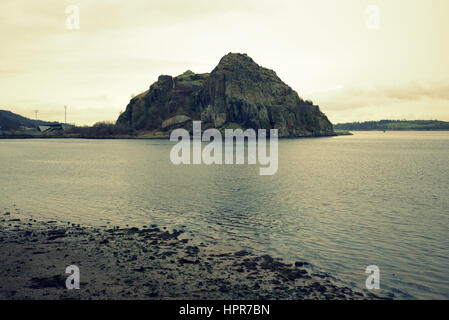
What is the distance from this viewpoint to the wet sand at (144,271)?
17.3m

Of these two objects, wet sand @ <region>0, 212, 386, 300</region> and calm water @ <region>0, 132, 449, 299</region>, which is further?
calm water @ <region>0, 132, 449, 299</region>

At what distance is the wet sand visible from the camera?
17.3 metres

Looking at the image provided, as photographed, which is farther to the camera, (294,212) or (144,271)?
(294,212)

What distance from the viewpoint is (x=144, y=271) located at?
1997 centimetres

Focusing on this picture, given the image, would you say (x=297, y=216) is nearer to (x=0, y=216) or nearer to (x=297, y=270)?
(x=297, y=270)

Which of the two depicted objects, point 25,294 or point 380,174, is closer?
point 25,294

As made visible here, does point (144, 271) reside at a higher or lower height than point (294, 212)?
higher

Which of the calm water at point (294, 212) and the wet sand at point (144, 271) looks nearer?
the wet sand at point (144, 271)
